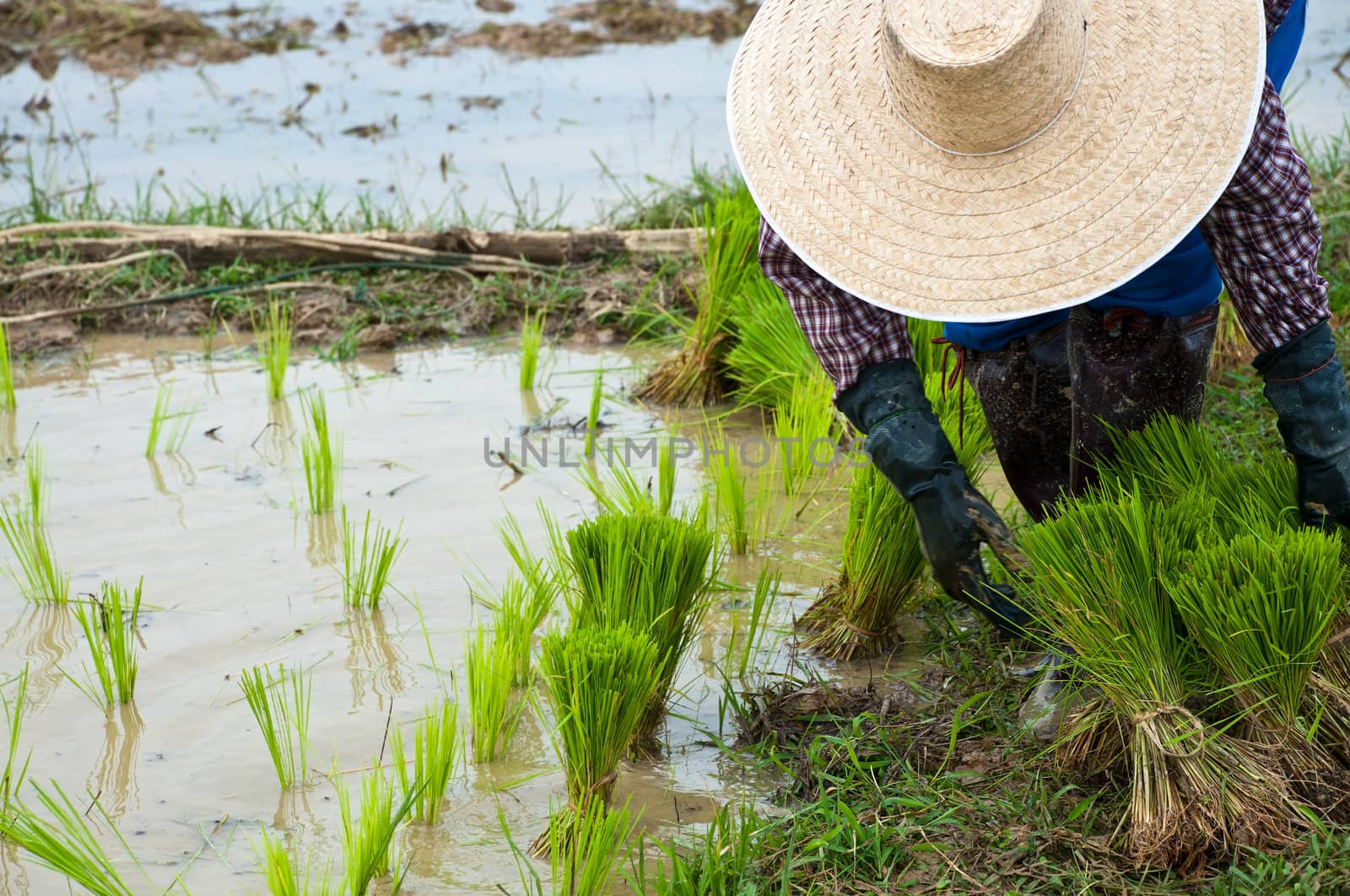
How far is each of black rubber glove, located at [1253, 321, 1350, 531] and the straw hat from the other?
391mm

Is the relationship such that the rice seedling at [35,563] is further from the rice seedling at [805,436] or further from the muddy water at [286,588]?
the rice seedling at [805,436]

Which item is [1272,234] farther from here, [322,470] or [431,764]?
[322,470]

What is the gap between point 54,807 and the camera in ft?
6.05

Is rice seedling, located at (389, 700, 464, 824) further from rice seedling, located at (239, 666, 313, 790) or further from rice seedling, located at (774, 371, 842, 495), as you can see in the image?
rice seedling, located at (774, 371, 842, 495)

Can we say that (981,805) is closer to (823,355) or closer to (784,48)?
(823,355)

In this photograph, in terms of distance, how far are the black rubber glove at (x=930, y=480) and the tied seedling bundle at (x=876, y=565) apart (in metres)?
0.19

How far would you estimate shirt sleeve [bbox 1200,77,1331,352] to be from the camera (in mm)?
2051

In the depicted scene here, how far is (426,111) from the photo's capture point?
838 cm

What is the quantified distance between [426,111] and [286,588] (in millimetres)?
5987

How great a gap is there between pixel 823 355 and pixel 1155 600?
2.42ft

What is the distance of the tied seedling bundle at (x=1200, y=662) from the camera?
176 cm

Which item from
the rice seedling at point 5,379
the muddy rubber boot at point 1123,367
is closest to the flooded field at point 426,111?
the rice seedling at point 5,379

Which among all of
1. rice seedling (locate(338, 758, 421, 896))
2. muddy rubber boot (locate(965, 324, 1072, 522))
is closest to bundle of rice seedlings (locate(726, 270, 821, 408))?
muddy rubber boot (locate(965, 324, 1072, 522))

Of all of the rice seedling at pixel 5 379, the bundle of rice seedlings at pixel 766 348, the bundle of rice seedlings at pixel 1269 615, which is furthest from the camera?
the rice seedling at pixel 5 379
